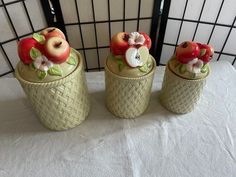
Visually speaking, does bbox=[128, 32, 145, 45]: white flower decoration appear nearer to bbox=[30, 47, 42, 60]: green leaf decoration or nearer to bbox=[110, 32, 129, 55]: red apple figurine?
bbox=[110, 32, 129, 55]: red apple figurine

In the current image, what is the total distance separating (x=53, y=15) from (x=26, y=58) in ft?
0.96

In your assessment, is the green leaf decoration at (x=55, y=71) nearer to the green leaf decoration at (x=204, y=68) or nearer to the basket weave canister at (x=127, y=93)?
the basket weave canister at (x=127, y=93)

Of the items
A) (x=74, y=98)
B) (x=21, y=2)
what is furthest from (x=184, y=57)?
(x=21, y=2)

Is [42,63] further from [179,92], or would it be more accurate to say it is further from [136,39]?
[179,92]

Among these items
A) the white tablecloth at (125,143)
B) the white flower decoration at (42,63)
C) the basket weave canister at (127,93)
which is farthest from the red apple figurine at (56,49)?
the white tablecloth at (125,143)

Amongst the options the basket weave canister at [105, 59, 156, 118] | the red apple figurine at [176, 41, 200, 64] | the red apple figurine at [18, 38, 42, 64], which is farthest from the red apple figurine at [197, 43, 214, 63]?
the red apple figurine at [18, 38, 42, 64]

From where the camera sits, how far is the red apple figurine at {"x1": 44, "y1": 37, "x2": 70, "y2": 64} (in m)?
0.42

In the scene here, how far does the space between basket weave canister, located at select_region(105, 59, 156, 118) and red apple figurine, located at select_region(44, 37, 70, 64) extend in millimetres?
117

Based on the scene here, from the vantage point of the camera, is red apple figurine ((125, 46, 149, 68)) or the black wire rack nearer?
red apple figurine ((125, 46, 149, 68))

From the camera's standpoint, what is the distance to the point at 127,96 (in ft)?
1.73

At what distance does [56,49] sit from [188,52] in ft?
0.95

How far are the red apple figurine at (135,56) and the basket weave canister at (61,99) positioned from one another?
0.37 ft

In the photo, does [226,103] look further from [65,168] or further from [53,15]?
[53,15]

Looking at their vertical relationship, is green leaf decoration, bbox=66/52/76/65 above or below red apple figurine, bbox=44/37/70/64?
below
